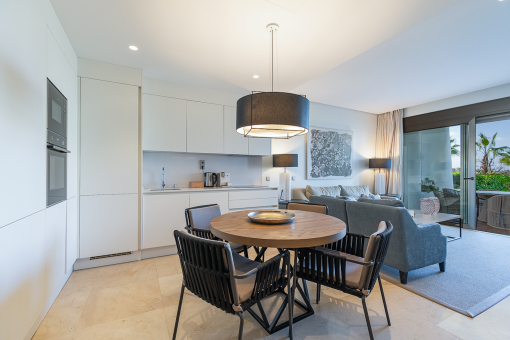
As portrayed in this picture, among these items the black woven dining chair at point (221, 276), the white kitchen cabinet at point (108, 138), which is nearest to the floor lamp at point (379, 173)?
the black woven dining chair at point (221, 276)

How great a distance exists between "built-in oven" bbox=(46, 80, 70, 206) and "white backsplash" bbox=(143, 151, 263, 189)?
1331mm

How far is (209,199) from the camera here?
3.55 metres

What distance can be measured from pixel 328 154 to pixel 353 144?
3.16 ft

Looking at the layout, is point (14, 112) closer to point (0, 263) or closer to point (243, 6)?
point (0, 263)

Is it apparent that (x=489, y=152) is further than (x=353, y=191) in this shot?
No

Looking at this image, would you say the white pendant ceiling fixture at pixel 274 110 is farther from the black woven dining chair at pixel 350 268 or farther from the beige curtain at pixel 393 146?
the beige curtain at pixel 393 146

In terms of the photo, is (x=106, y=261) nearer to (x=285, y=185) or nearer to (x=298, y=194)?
(x=285, y=185)

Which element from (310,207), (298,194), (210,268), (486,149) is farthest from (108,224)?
(486,149)

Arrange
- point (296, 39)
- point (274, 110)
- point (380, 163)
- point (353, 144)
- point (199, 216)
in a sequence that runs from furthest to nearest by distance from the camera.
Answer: point (353, 144), point (380, 163), point (296, 39), point (199, 216), point (274, 110)

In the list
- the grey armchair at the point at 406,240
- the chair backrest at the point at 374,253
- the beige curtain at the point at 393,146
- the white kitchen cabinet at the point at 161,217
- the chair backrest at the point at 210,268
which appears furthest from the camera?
the beige curtain at the point at 393,146

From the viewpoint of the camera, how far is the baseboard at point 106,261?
2.84m

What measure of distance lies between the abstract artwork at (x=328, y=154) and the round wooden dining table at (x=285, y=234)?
3.35 meters

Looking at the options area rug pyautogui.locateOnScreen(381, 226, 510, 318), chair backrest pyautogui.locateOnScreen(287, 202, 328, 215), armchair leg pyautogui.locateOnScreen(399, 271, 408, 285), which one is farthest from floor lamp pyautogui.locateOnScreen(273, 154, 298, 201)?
armchair leg pyautogui.locateOnScreen(399, 271, 408, 285)

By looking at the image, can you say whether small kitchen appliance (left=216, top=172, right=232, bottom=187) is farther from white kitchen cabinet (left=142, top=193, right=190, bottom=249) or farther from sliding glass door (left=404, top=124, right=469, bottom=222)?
sliding glass door (left=404, top=124, right=469, bottom=222)
